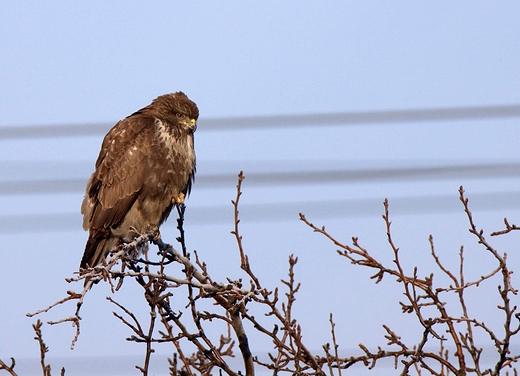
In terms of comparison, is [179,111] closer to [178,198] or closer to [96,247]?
[178,198]

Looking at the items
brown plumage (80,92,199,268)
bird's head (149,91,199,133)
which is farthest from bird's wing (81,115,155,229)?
bird's head (149,91,199,133)

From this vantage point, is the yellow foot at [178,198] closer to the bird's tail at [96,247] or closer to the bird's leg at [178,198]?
the bird's leg at [178,198]

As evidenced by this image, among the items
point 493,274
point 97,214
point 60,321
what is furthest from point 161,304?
point 97,214

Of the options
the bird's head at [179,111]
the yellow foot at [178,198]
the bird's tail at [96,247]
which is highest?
the bird's head at [179,111]

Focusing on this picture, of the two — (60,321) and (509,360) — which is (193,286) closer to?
(60,321)

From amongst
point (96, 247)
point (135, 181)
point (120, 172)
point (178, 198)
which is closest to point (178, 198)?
point (178, 198)

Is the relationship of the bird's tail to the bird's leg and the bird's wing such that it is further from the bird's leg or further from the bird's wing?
the bird's leg

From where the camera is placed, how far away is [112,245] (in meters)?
5.02

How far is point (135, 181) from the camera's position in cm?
486

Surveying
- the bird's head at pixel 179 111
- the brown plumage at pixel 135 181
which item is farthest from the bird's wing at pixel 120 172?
the bird's head at pixel 179 111

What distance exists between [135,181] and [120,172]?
0.14m

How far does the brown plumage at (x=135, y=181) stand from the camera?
16.0ft

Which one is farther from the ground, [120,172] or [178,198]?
[120,172]

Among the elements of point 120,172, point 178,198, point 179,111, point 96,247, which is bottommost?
point 96,247
